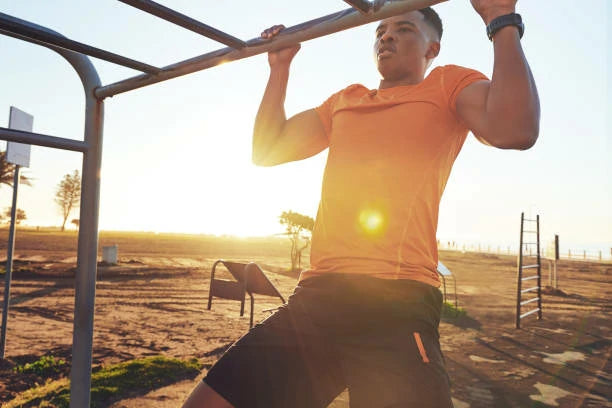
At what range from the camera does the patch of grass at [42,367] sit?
3633 millimetres

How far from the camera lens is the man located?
3.06 feet

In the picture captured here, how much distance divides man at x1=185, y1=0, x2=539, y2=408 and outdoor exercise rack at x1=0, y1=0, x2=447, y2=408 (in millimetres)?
103

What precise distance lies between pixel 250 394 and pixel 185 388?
2.66m

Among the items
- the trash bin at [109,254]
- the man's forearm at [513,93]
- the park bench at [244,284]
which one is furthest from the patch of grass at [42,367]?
the trash bin at [109,254]

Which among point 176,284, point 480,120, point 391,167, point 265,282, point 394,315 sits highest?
point 480,120

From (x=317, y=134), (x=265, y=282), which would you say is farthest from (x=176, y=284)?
(x=317, y=134)

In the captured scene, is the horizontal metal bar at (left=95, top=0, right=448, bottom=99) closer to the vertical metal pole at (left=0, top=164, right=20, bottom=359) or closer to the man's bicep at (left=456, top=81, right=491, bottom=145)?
the man's bicep at (left=456, top=81, right=491, bottom=145)

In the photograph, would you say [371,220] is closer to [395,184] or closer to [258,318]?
[395,184]

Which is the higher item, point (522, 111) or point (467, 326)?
point (522, 111)

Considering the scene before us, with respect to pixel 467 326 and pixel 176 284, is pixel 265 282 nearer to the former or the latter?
pixel 467 326

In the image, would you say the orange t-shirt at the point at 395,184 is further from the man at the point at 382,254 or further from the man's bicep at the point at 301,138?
the man's bicep at the point at 301,138

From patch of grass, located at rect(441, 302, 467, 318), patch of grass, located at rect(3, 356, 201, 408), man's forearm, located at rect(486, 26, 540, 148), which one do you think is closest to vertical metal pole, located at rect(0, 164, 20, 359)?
patch of grass, located at rect(3, 356, 201, 408)

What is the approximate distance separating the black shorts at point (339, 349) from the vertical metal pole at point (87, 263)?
0.53 m

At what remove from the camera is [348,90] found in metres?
1.42
